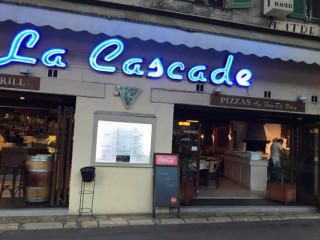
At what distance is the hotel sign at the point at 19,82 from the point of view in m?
6.70

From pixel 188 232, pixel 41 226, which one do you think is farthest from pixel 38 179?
pixel 188 232

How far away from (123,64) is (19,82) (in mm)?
2215

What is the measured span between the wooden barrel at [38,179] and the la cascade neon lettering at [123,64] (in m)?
2.20

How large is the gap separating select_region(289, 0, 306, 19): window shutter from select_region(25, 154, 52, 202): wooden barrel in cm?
737

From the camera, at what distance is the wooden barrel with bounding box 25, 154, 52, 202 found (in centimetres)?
740

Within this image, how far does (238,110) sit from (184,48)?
2250mm

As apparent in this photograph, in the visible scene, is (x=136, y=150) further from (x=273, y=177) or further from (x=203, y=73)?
(x=273, y=177)

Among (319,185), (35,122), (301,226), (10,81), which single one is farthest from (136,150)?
(35,122)

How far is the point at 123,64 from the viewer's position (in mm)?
7406

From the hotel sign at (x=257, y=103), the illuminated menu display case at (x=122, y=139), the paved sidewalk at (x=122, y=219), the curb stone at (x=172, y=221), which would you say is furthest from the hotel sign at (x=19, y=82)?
the hotel sign at (x=257, y=103)

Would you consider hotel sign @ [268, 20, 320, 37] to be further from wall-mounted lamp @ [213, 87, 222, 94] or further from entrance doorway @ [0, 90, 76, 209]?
entrance doorway @ [0, 90, 76, 209]

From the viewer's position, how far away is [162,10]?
764 cm

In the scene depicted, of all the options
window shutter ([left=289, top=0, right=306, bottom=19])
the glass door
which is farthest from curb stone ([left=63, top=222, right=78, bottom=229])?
window shutter ([left=289, top=0, right=306, bottom=19])

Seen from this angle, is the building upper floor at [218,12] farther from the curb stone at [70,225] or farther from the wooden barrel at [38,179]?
the curb stone at [70,225]
